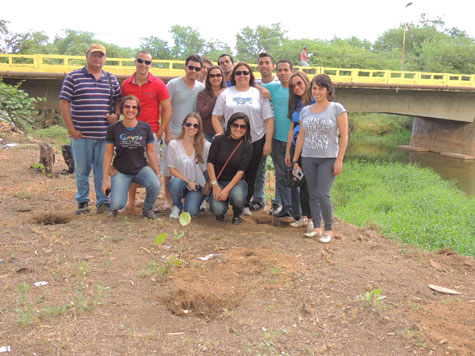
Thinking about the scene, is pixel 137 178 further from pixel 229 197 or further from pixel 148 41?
pixel 148 41

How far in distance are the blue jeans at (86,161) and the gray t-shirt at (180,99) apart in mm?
923

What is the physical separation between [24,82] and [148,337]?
12.2 metres

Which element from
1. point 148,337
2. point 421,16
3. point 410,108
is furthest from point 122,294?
point 421,16

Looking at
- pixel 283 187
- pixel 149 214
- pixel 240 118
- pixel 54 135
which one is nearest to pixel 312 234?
pixel 283 187

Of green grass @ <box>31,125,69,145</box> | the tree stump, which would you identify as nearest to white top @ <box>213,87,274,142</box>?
the tree stump

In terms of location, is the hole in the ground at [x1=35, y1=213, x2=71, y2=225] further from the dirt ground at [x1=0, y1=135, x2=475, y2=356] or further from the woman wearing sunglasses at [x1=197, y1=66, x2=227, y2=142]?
the woman wearing sunglasses at [x1=197, y1=66, x2=227, y2=142]

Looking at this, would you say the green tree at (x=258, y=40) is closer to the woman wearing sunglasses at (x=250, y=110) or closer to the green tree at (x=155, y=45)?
the green tree at (x=155, y=45)

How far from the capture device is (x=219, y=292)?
3186mm

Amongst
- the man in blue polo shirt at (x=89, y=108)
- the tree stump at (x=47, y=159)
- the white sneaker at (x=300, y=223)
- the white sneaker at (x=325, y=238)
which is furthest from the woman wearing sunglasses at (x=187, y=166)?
the tree stump at (x=47, y=159)

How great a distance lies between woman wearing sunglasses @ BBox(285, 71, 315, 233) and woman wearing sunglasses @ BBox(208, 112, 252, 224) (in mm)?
477

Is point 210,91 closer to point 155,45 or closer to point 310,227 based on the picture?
point 310,227

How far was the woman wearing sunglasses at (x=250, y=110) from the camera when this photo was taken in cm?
463

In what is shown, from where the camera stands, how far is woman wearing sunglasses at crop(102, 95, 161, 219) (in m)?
4.52

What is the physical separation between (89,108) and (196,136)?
1.22 m
